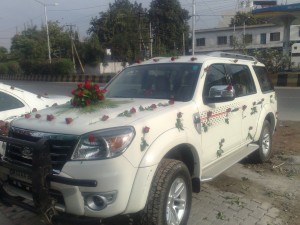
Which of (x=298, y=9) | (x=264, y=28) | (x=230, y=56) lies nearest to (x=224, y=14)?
(x=264, y=28)

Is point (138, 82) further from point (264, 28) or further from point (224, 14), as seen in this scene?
point (224, 14)

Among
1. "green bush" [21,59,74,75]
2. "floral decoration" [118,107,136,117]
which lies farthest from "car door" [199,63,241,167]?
"green bush" [21,59,74,75]

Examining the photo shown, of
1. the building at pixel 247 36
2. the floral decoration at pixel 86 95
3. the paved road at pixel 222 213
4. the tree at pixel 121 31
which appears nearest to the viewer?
the floral decoration at pixel 86 95

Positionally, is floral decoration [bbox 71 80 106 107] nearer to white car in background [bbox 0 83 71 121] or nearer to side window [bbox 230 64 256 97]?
white car in background [bbox 0 83 71 121]

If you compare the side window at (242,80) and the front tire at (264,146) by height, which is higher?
the side window at (242,80)

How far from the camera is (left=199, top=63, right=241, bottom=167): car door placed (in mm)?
4570

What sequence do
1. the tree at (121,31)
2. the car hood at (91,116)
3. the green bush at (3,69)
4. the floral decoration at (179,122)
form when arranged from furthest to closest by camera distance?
the green bush at (3,69) < the tree at (121,31) < the floral decoration at (179,122) < the car hood at (91,116)

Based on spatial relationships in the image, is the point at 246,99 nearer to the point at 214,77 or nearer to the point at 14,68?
the point at 214,77

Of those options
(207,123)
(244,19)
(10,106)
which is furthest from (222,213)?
(244,19)

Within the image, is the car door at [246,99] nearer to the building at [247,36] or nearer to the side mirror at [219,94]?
the side mirror at [219,94]

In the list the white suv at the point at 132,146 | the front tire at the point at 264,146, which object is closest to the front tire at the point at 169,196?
the white suv at the point at 132,146

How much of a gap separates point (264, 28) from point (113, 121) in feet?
212

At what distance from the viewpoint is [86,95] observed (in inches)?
168

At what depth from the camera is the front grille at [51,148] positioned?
3.43 metres
